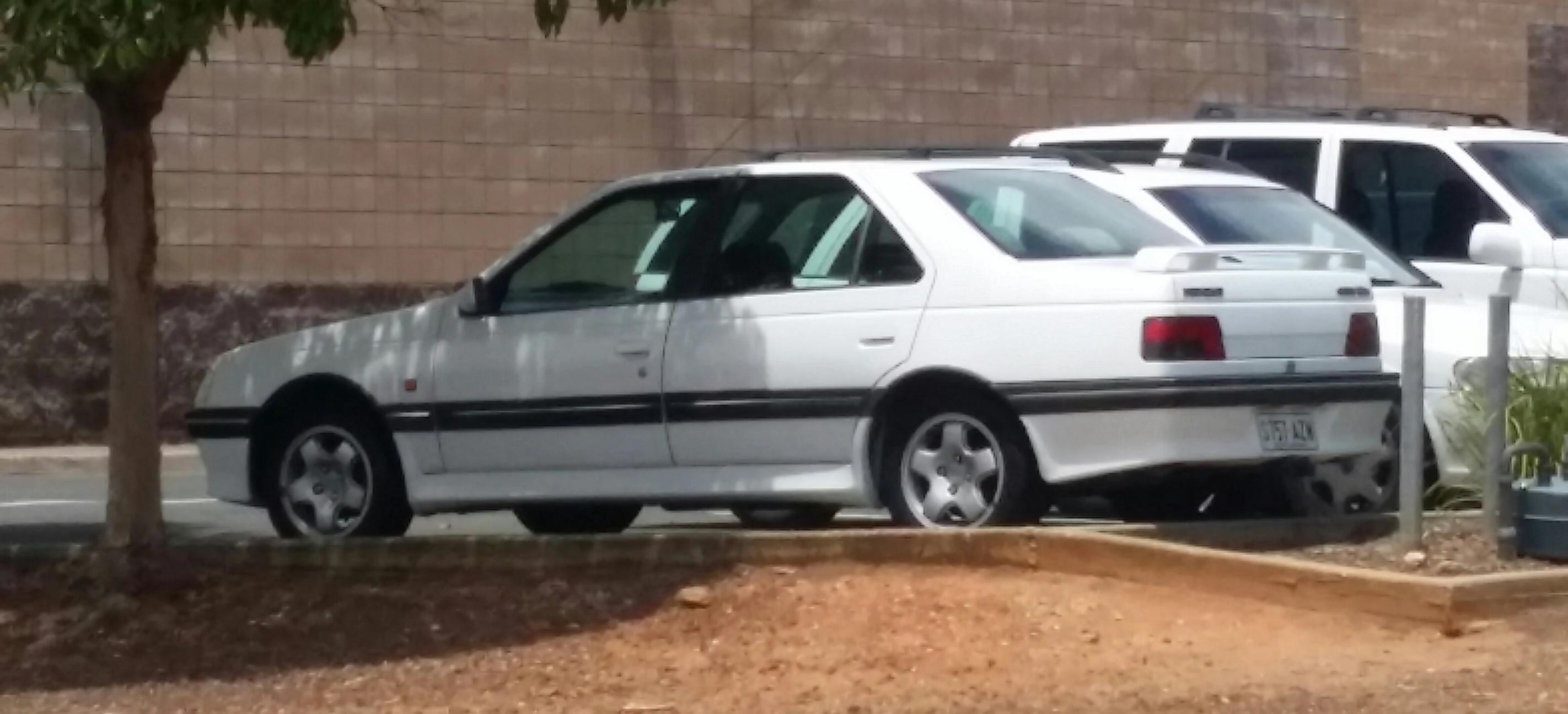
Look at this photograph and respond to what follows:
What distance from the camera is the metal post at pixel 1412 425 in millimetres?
9180

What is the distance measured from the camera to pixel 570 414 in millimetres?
10391

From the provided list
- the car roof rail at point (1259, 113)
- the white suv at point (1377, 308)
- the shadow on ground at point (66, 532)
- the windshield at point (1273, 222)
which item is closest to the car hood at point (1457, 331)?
the white suv at point (1377, 308)

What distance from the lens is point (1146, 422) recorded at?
9297 millimetres

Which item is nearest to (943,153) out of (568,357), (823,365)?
(823,365)

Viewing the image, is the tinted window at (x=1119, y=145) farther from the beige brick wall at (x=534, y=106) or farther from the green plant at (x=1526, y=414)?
the beige brick wall at (x=534, y=106)

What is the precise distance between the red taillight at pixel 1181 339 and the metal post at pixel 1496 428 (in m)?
0.91

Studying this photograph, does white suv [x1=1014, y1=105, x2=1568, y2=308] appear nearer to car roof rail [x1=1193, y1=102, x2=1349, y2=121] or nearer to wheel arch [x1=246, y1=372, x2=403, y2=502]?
car roof rail [x1=1193, y1=102, x2=1349, y2=121]

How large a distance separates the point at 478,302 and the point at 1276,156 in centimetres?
484

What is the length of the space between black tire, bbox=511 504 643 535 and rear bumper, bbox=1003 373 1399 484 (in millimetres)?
2335

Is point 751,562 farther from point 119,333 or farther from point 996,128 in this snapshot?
point 996,128

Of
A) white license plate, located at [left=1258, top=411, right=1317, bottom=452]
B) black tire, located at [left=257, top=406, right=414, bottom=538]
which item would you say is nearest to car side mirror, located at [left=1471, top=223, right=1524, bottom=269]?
white license plate, located at [left=1258, top=411, right=1317, bottom=452]

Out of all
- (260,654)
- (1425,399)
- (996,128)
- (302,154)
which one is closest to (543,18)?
(260,654)

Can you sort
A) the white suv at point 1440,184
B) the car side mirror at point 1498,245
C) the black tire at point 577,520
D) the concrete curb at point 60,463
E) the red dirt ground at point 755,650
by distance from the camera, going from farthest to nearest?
1. the concrete curb at point 60,463
2. the white suv at point 1440,184
3. the car side mirror at point 1498,245
4. the black tire at point 577,520
5. the red dirt ground at point 755,650

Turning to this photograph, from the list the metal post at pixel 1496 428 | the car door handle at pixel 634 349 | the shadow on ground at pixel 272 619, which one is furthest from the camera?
the car door handle at pixel 634 349
